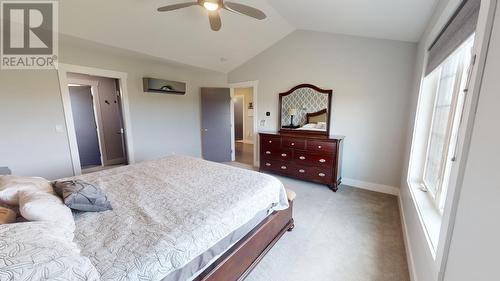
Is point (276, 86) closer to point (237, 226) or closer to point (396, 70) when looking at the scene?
point (396, 70)

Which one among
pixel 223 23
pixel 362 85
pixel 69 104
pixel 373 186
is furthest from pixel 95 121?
pixel 373 186

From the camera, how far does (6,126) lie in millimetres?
2516

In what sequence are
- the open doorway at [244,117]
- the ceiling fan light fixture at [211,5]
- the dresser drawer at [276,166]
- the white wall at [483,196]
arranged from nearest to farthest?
1. the white wall at [483,196]
2. the ceiling fan light fixture at [211,5]
3. the dresser drawer at [276,166]
4. the open doorway at [244,117]

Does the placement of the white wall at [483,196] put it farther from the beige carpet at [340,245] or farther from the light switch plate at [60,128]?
the light switch plate at [60,128]

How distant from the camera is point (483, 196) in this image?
2.24 feet

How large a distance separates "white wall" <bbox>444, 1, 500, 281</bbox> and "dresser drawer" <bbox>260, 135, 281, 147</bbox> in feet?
9.49

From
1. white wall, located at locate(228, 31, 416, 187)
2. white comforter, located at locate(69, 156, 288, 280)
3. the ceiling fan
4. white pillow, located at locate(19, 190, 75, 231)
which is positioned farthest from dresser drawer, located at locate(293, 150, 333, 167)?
white pillow, located at locate(19, 190, 75, 231)

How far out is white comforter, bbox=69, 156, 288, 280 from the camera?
98 cm

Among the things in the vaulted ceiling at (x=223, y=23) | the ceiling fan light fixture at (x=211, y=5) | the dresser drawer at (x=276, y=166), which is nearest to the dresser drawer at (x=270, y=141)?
the dresser drawer at (x=276, y=166)

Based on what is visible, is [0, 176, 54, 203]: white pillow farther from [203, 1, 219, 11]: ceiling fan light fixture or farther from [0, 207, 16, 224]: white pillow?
[203, 1, 219, 11]: ceiling fan light fixture

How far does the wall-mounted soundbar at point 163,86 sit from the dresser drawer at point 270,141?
6.69 feet

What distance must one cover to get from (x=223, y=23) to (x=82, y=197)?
Result: 285 cm

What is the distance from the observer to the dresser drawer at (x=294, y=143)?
11.2ft

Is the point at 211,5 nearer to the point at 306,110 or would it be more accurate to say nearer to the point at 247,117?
the point at 306,110
